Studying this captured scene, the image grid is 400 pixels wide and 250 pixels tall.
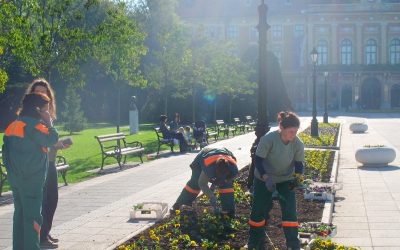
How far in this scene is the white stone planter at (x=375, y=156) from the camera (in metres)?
17.8

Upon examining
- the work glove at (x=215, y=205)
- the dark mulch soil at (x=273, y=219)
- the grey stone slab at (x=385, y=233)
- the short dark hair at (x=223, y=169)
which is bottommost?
the grey stone slab at (x=385, y=233)

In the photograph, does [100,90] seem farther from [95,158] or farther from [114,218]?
Answer: [114,218]

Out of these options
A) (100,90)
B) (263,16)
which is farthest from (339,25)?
(263,16)

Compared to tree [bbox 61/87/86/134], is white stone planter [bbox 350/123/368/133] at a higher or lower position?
lower

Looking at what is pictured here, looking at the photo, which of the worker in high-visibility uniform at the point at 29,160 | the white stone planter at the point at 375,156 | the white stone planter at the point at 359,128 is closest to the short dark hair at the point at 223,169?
the worker in high-visibility uniform at the point at 29,160

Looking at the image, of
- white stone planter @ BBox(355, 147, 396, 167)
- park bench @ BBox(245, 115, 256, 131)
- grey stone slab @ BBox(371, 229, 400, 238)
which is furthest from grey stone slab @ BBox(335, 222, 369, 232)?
park bench @ BBox(245, 115, 256, 131)

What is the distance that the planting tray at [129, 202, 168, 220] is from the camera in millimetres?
9734

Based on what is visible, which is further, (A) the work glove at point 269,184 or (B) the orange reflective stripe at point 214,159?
(B) the orange reflective stripe at point 214,159

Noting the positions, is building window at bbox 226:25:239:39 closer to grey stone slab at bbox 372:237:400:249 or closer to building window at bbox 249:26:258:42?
building window at bbox 249:26:258:42

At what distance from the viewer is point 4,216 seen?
1047cm

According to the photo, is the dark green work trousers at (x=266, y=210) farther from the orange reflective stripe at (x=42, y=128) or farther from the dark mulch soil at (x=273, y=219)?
the orange reflective stripe at (x=42, y=128)

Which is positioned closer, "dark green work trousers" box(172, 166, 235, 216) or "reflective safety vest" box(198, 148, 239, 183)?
"reflective safety vest" box(198, 148, 239, 183)

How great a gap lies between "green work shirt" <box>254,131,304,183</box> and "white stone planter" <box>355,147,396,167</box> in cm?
1085

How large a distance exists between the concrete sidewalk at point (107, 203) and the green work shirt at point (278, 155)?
2126 millimetres
